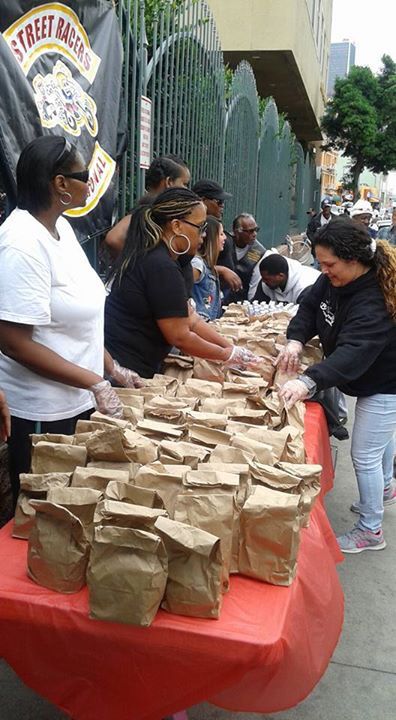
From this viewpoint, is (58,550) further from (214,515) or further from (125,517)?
(214,515)

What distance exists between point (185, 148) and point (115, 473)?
16.4 feet

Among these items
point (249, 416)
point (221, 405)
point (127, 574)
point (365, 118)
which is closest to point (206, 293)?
point (221, 405)

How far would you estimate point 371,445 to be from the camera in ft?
11.5

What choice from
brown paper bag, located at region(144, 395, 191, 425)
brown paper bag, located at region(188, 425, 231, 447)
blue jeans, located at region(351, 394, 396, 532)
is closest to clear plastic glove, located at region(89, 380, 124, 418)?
brown paper bag, located at region(144, 395, 191, 425)

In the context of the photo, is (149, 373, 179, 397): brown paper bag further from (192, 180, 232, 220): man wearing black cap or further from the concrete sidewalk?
(192, 180, 232, 220): man wearing black cap

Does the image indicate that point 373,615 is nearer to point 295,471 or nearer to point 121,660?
point 295,471

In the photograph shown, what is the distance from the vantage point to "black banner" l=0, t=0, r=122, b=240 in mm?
2949

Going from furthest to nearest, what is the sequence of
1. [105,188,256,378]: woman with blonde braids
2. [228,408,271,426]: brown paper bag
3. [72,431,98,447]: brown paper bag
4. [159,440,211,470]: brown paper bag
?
[105,188,256,378]: woman with blonde braids, [228,408,271,426]: brown paper bag, [72,431,98,447]: brown paper bag, [159,440,211,470]: brown paper bag

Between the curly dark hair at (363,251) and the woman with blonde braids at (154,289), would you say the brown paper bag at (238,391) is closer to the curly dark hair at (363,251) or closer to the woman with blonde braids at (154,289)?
the woman with blonde braids at (154,289)

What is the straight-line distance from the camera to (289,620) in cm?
159

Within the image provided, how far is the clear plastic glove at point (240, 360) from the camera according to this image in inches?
126

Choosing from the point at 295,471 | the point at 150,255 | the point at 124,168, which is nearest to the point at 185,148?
the point at 124,168

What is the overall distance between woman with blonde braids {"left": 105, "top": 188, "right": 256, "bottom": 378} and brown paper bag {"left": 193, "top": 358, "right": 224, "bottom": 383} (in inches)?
3.3

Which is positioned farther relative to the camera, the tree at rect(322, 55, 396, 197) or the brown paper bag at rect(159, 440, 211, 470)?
the tree at rect(322, 55, 396, 197)
